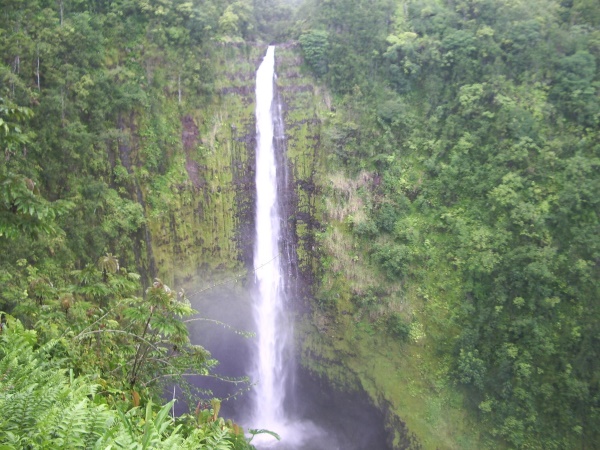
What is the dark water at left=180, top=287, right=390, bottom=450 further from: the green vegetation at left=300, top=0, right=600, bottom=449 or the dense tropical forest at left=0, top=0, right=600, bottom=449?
the green vegetation at left=300, top=0, right=600, bottom=449

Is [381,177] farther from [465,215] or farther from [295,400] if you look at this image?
[295,400]

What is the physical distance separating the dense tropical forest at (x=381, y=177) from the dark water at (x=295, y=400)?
50 cm

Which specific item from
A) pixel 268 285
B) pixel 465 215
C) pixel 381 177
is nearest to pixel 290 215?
pixel 268 285

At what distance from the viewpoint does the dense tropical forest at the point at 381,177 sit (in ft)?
37.6

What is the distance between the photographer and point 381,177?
14.6m

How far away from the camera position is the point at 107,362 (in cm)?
458

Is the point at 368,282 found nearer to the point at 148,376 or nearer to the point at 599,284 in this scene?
the point at 599,284

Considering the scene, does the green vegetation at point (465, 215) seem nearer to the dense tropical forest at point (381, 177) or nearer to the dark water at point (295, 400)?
the dense tropical forest at point (381, 177)

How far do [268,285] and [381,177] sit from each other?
5.29m

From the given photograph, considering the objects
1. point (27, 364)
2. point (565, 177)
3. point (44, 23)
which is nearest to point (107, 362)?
point (27, 364)

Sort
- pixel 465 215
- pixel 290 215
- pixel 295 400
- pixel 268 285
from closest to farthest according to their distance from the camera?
1. pixel 465 215
2. pixel 295 400
3. pixel 268 285
4. pixel 290 215

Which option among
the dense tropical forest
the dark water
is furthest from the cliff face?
the dark water

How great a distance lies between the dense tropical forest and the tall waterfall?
0.60 m

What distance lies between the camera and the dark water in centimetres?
1331
